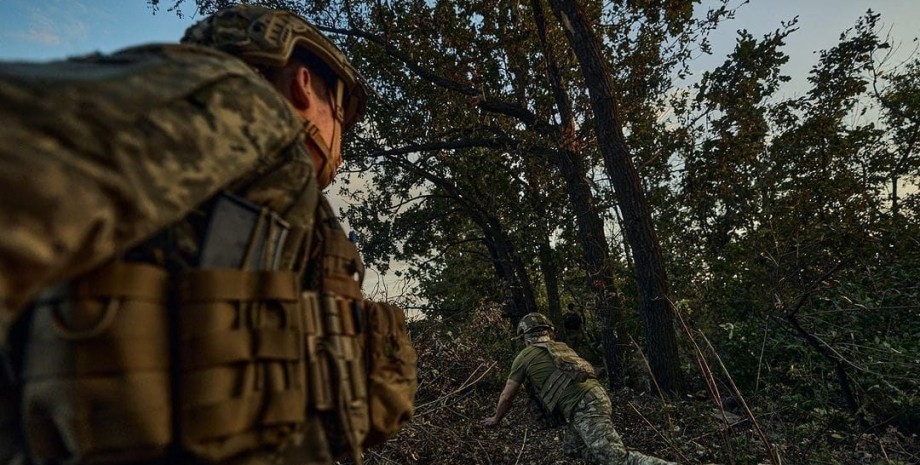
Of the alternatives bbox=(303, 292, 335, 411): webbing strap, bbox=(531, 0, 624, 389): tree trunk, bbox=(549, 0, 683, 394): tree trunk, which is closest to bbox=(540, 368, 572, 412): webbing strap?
bbox=(549, 0, 683, 394): tree trunk

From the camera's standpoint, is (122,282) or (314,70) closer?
(122,282)

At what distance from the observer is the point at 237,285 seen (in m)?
1.03

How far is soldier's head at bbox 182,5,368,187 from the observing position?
1.49 m

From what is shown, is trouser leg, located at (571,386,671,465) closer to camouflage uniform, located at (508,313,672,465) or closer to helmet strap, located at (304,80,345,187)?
camouflage uniform, located at (508,313,672,465)

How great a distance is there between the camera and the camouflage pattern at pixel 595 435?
15.7 feet

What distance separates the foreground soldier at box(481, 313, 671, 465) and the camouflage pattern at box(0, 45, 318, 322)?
190 inches

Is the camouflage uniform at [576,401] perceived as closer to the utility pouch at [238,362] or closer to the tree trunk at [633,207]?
the tree trunk at [633,207]

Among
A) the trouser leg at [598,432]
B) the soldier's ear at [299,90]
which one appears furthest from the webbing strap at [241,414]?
the trouser leg at [598,432]

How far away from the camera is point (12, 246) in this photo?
582 millimetres

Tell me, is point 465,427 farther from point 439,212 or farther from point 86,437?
point 439,212

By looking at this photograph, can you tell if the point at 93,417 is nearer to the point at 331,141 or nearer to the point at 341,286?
the point at 341,286

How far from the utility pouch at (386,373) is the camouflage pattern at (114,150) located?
2.00 ft

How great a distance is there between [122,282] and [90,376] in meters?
0.17

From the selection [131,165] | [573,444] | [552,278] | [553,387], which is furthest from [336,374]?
[552,278]
